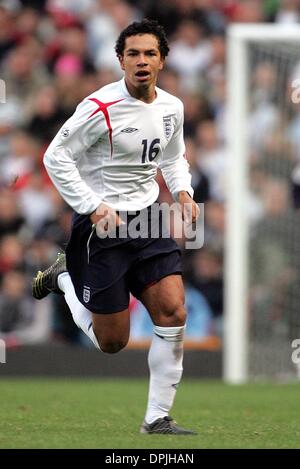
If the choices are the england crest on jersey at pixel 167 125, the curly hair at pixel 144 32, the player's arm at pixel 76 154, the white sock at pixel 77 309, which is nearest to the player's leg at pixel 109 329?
the white sock at pixel 77 309

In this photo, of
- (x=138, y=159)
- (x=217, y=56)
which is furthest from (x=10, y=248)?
(x=138, y=159)

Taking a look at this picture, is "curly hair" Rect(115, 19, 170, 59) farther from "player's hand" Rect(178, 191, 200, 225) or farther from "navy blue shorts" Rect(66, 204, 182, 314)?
"navy blue shorts" Rect(66, 204, 182, 314)

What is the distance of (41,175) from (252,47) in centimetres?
309

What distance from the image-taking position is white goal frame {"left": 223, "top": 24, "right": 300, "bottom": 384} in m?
13.2

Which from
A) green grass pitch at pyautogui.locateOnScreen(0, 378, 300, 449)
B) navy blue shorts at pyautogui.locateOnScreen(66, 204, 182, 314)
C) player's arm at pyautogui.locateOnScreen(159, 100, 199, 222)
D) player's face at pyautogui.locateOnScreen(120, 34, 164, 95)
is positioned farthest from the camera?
player's arm at pyautogui.locateOnScreen(159, 100, 199, 222)

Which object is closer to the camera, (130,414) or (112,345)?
(112,345)

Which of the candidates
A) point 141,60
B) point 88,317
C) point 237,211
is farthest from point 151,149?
point 237,211

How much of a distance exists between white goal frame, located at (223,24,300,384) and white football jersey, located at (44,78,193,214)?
233 inches

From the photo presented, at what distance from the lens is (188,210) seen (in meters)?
7.14

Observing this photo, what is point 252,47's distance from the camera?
13.5m

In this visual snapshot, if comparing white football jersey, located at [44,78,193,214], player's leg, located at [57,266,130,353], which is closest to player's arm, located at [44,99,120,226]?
white football jersey, located at [44,78,193,214]

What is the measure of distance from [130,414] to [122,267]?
205cm

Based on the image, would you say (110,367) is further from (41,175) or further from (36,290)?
(36,290)

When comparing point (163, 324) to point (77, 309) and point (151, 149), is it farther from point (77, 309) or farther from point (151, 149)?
point (151, 149)
